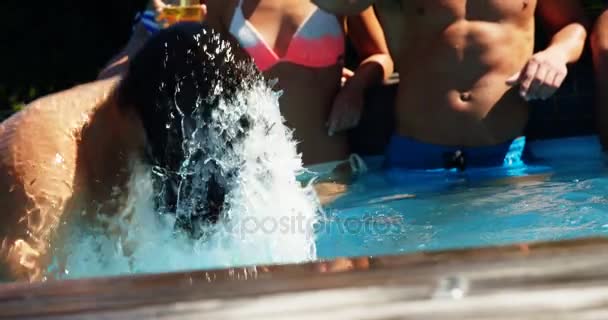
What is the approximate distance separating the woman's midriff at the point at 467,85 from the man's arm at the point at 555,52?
131 mm

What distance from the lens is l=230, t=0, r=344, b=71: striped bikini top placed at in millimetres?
3750

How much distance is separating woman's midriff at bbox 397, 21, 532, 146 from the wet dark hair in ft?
5.26

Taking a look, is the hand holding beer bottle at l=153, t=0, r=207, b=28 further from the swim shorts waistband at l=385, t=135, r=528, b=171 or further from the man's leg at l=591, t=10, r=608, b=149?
the man's leg at l=591, t=10, r=608, b=149

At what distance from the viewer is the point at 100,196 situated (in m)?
2.14

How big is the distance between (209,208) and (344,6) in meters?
1.59

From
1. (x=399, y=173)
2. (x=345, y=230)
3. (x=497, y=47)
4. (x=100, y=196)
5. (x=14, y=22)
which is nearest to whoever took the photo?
(x=100, y=196)

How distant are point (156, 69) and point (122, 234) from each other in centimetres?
41

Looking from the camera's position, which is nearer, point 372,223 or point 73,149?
point 73,149

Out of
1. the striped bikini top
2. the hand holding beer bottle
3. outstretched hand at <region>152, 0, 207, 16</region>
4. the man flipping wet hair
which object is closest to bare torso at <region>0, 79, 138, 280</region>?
the man flipping wet hair

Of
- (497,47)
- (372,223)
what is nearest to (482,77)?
(497,47)

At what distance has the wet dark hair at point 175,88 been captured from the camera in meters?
2.08

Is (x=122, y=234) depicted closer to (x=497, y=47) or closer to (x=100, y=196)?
(x=100, y=196)

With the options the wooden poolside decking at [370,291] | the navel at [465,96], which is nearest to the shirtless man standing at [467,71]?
the navel at [465,96]

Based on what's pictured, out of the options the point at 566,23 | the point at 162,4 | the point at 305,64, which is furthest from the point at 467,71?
the point at 162,4
